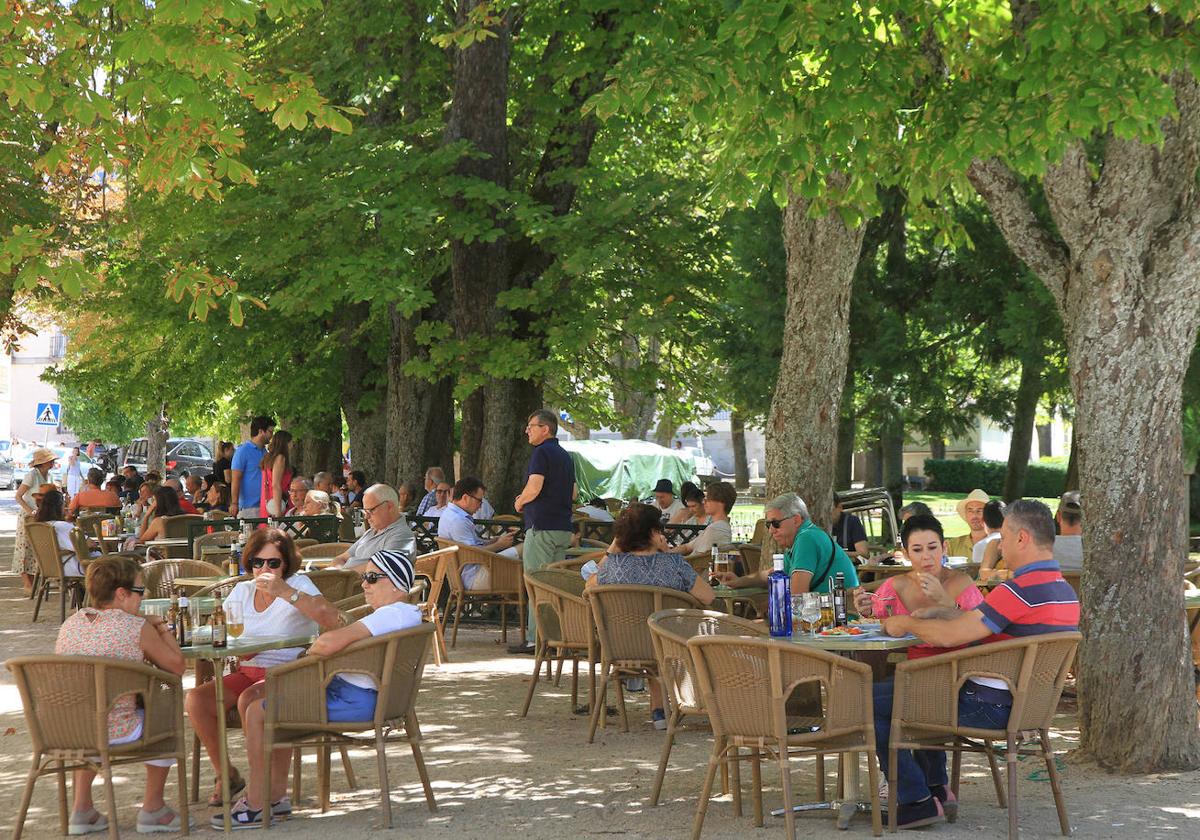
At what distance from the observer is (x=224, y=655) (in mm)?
6797

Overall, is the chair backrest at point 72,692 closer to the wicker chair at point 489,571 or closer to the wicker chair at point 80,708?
the wicker chair at point 80,708

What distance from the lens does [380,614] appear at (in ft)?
22.5

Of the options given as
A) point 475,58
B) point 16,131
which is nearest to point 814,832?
point 475,58

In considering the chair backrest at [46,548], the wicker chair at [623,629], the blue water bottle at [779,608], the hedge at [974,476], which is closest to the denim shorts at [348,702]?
the blue water bottle at [779,608]

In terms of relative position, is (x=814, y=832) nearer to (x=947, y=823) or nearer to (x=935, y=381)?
(x=947, y=823)

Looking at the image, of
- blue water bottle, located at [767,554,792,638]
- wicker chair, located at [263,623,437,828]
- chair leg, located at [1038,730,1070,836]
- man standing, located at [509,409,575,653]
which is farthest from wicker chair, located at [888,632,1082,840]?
man standing, located at [509,409,575,653]

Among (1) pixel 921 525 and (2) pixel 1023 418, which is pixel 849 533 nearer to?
(1) pixel 921 525

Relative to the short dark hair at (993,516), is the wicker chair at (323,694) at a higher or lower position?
lower

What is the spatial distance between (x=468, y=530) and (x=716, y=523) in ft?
7.64

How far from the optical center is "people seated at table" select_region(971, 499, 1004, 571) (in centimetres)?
1135

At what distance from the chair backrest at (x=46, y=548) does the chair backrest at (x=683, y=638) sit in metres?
9.62

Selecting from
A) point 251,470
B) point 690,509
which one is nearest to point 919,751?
point 690,509

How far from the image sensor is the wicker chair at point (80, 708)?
634 centimetres

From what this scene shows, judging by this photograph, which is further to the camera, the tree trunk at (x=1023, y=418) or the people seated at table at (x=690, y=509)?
the tree trunk at (x=1023, y=418)
